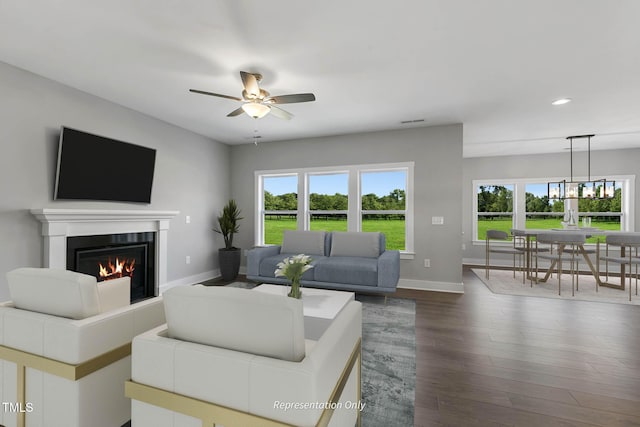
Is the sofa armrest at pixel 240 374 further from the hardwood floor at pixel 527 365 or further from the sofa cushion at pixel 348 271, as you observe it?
the sofa cushion at pixel 348 271

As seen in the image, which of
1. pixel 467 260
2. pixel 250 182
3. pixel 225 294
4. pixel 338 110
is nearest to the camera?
pixel 225 294

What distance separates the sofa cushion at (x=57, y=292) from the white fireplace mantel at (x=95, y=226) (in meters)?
1.91

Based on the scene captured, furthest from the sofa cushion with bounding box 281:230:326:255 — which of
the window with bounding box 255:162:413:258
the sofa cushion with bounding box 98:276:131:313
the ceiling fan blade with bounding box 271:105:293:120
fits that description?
the sofa cushion with bounding box 98:276:131:313

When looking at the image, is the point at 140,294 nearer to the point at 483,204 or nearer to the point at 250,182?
the point at 250,182

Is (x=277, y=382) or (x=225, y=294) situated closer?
(x=277, y=382)

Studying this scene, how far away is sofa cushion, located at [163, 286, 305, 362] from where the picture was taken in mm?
1061

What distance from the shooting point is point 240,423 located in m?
1.01

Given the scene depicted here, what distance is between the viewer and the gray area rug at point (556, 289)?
422cm

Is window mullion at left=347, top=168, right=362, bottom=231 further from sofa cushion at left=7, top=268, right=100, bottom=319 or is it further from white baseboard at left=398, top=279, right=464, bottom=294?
sofa cushion at left=7, top=268, right=100, bottom=319

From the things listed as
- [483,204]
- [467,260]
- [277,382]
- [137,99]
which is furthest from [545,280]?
[137,99]

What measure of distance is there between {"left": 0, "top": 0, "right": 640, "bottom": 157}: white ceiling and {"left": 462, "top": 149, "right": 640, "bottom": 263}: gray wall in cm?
263

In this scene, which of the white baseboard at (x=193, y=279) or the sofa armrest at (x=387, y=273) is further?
the white baseboard at (x=193, y=279)

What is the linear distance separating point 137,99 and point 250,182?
259cm

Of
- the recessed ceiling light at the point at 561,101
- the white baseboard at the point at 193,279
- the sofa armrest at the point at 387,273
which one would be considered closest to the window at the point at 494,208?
the recessed ceiling light at the point at 561,101
